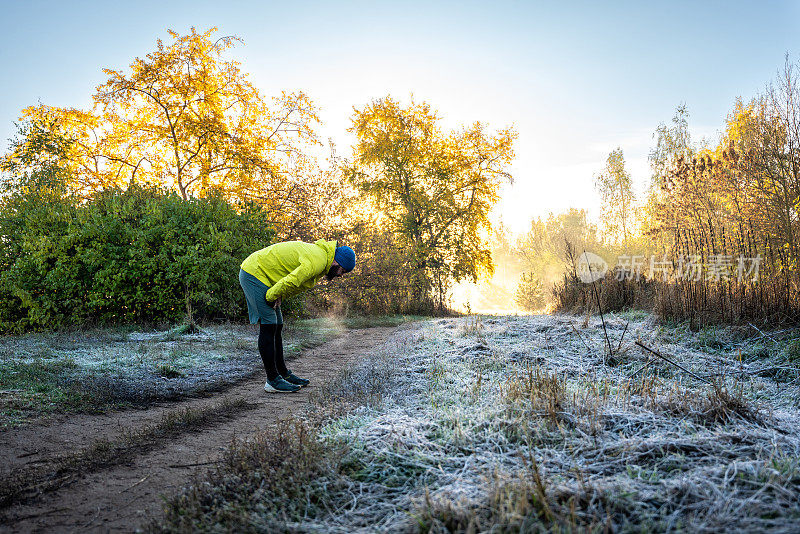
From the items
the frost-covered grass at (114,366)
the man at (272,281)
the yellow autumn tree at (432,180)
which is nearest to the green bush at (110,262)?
the frost-covered grass at (114,366)

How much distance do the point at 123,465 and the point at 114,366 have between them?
10.3ft

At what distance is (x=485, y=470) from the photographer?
2.25 m

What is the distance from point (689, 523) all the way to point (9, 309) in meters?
11.2

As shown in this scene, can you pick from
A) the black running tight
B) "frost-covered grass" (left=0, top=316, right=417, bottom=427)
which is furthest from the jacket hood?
"frost-covered grass" (left=0, top=316, right=417, bottom=427)

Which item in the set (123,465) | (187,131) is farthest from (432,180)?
(123,465)

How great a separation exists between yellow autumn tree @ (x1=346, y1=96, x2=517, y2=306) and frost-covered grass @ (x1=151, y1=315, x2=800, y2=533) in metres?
17.0

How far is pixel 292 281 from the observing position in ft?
15.2

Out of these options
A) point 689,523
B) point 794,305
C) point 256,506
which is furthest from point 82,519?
point 794,305

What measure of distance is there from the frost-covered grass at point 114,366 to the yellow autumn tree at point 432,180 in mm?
13081

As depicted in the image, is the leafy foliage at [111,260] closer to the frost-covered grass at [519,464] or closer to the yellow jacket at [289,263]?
the yellow jacket at [289,263]

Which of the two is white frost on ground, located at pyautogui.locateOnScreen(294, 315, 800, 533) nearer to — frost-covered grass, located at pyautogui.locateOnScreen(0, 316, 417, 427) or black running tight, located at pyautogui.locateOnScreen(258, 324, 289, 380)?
black running tight, located at pyautogui.locateOnScreen(258, 324, 289, 380)

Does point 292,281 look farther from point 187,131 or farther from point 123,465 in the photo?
point 187,131

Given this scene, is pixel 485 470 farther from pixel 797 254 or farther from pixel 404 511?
pixel 797 254

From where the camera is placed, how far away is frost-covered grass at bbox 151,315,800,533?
5.83ft
